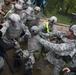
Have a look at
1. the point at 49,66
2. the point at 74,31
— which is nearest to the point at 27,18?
the point at 49,66

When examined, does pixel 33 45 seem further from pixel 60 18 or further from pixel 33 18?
pixel 60 18

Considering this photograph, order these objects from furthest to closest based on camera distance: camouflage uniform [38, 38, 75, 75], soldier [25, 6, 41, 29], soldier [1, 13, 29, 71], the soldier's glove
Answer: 1. soldier [25, 6, 41, 29]
2. soldier [1, 13, 29, 71]
3. the soldier's glove
4. camouflage uniform [38, 38, 75, 75]

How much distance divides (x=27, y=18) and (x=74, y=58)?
3.27 meters

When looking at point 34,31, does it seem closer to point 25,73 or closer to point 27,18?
point 25,73

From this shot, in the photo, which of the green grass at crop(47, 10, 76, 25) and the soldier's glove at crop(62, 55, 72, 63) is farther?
the green grass at crop(47, 10, 76, 25)

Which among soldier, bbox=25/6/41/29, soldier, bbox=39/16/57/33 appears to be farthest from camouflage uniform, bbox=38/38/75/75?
soldier, bbox=25/6/41/29

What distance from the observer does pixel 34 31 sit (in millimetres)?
7727

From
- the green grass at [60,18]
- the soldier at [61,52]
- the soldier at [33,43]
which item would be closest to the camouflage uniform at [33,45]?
the soldier at [33,43]

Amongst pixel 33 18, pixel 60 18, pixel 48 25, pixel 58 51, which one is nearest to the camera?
pixel 58 51

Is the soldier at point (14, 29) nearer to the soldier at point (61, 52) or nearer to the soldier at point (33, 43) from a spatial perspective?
the soldier at point (33, 43)

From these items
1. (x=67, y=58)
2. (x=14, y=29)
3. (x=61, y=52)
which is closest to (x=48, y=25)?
(x=14, y=29)

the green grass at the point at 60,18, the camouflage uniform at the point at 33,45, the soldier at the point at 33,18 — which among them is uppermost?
the camouflage uniform at the point at 33,45

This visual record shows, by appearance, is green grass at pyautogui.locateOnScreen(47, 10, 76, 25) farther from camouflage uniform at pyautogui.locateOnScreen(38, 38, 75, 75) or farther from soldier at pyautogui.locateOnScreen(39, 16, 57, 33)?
camouflage uniform at pyautogui.locateOnScreen(38, 38, 75, 75)

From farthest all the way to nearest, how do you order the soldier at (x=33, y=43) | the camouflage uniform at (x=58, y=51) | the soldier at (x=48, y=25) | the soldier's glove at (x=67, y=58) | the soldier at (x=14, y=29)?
the soldier at (x=48, y=25)
the soldier at (x=14, y=29)
the soldier at (x=33, y=43)
the soldier's glove at (x=67, y=58)
the camouflage uniform at (x=58, y=51)
